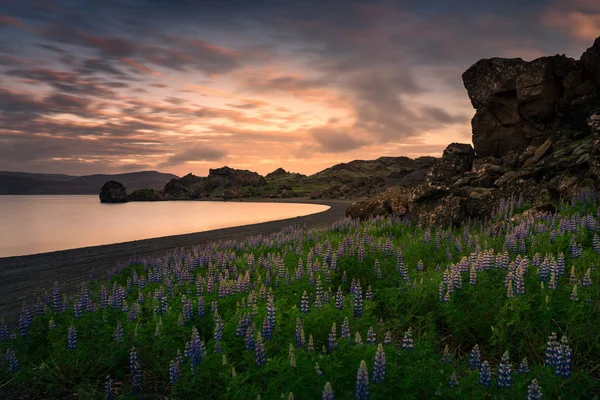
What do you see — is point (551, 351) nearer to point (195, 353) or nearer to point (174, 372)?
point (195, 353)

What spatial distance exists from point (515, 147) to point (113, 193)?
11779 cm

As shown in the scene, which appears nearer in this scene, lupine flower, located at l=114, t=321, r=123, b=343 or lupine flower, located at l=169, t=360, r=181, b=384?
lupine flower, located at l=169, t=360, r=181, b=384

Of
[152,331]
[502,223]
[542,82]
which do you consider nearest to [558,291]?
[152,331]

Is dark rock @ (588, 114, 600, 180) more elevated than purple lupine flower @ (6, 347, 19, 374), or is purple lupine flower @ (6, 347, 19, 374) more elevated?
dark rock @ (588, 114, 600, 180)

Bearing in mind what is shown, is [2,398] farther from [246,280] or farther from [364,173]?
[364,173]

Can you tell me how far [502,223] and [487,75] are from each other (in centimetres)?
1750

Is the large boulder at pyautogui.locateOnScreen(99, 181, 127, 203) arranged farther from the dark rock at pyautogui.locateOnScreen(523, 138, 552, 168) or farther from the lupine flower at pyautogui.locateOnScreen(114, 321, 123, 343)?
the lupine flower at pyautogui.locateOnScreen(114, 321, 123, 343)

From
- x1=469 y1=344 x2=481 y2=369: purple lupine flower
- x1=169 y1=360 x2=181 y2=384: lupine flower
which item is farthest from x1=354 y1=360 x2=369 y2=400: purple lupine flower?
x1=169 y1=360 x2=181 y2=384: lupine flower

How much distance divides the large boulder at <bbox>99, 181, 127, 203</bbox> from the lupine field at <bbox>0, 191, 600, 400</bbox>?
124 meters

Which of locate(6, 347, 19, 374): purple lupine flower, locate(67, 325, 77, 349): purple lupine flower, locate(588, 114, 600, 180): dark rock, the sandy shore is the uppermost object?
locate(588, 114, 600, 180): dark rock

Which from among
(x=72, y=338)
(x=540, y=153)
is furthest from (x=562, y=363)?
(x=540, y=153)

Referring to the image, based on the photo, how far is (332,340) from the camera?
15.8 ft

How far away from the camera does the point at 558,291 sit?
6.29 m

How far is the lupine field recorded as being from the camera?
4086 mm
